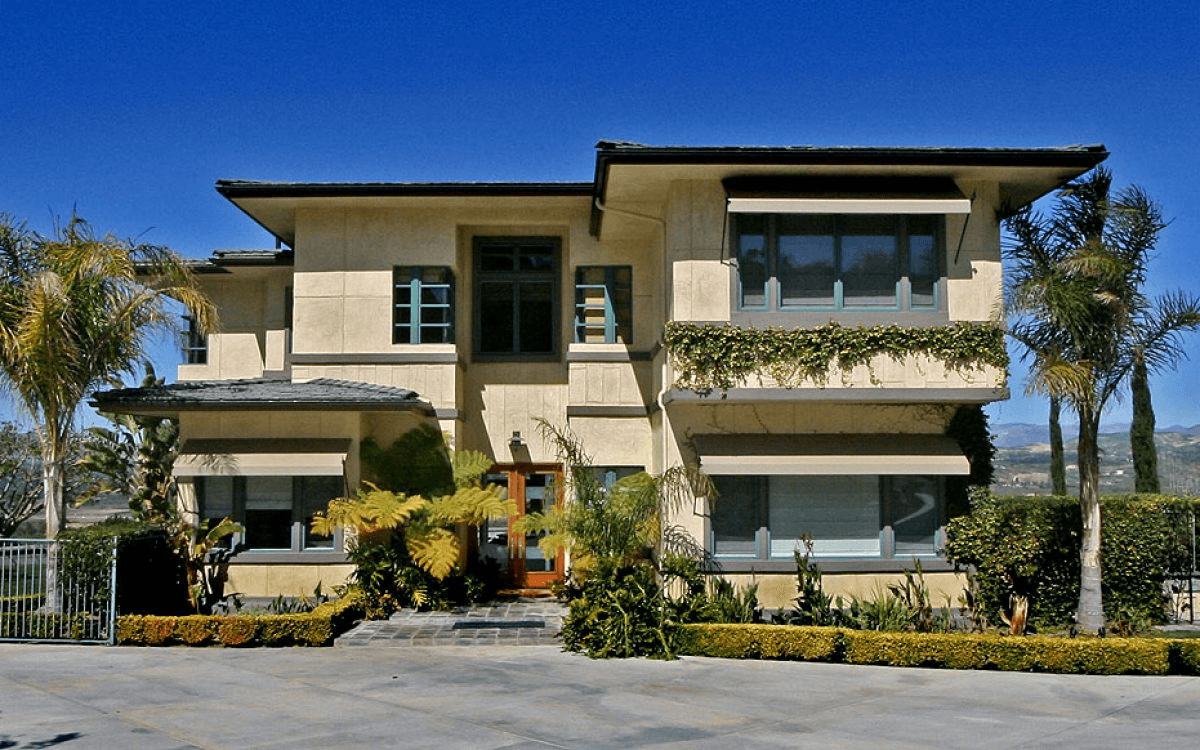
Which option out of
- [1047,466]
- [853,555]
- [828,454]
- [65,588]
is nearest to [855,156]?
[828,454]

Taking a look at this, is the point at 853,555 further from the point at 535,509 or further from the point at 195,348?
the point at 195,348

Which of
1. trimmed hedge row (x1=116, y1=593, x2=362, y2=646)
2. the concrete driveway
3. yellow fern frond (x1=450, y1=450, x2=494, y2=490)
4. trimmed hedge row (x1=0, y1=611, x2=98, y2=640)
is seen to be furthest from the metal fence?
yellow fern frond (x1=450, y1=450, x2=494, y2=490)

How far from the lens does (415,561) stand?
17609 millimetres

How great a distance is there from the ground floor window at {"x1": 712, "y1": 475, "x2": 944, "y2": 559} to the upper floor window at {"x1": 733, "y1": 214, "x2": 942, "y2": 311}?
2.85 meters

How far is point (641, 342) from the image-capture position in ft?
65.6

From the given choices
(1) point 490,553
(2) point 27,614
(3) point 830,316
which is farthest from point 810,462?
(2) point 27,614

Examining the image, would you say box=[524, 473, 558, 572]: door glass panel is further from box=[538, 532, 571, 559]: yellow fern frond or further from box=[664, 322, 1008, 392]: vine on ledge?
box=[664, 322, 1008, 392]: vine on ledge

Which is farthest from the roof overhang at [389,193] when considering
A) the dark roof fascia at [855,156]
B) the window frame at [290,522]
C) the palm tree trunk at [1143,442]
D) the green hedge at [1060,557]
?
the palm tree trunk at [1143,442]

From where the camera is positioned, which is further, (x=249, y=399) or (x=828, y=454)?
(x=249, y=399)

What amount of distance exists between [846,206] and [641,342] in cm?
529

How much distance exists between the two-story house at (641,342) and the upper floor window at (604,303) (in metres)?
0.04

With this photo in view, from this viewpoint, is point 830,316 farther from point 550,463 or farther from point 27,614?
point 27,614

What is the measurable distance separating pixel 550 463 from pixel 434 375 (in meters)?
2.81

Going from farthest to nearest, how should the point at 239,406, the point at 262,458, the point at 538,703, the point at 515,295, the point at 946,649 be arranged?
the point at 515,295 < the point at 262,458 < the point at 239,406 < the point at 946,649 < the point at 538,703
